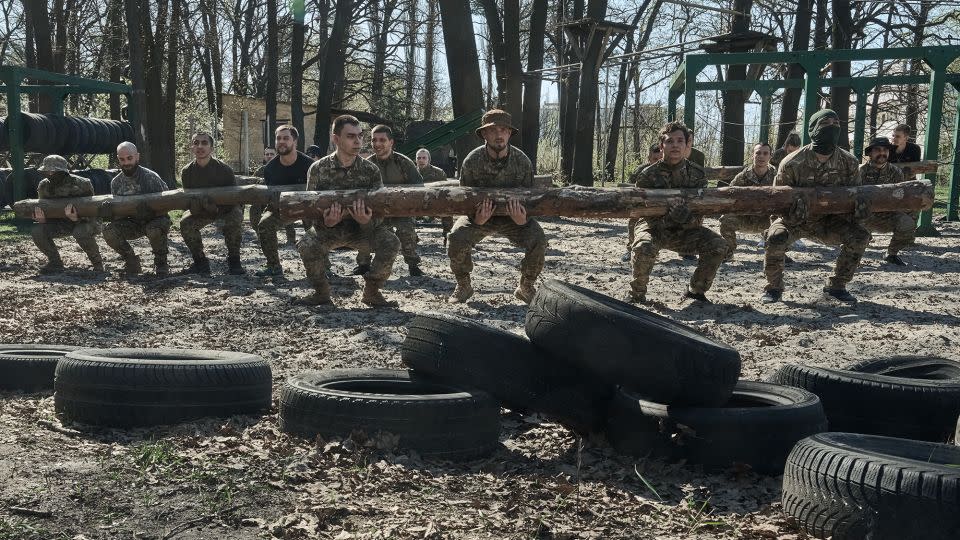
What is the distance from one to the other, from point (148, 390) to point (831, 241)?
7.24 meters

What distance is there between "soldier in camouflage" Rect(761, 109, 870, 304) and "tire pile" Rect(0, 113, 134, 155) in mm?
15611

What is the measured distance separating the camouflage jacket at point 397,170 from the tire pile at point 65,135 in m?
10.7

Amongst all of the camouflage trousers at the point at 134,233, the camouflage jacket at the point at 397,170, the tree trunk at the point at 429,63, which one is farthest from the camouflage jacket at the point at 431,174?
the tree trunk at the point at 429,63

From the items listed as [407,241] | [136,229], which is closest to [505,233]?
[407,241]

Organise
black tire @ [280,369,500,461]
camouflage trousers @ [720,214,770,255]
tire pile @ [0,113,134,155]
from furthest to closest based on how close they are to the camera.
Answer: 1. tire pile @ [0,113,134,155]
2. camouflage trousers @ [720,214,770,255]
3. black tire @ [280,369,500,461]

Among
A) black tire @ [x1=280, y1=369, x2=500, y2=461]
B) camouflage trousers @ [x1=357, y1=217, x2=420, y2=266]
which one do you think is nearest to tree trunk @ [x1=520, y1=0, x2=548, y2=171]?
camouflage trousers @ [x1=357, y1=217, x2=420, y2=266]

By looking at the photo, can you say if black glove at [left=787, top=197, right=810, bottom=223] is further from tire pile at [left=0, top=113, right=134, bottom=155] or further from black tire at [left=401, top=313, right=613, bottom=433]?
tire pile at [left=0, top=113, right=134, bottom=155]

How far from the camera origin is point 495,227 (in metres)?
9.36

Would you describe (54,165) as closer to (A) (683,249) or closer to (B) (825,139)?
(A) (683,249)

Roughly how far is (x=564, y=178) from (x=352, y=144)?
54.9ft

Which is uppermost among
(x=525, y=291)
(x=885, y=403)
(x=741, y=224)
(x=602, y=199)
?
(x=602, y=199)

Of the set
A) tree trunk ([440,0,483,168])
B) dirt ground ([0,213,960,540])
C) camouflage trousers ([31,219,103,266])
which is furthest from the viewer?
tree trunk ([440,0,483,168])

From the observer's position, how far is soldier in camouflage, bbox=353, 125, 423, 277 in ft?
37.0

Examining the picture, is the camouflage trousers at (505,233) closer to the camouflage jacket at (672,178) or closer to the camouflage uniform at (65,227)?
the camouflage jacket at (672,178)
